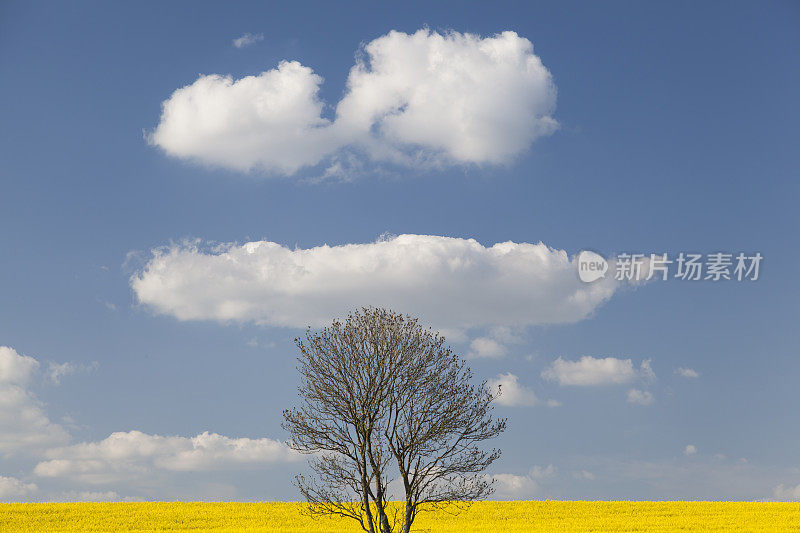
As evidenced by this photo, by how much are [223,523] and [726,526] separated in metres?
29.0

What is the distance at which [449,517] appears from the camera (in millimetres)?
42125

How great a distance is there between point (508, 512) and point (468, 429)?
19.1 m

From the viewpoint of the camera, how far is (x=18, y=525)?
40406 mm

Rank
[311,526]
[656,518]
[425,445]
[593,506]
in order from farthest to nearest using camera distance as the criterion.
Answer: [593,506]
[656,518]
[311,526]
[425,445]

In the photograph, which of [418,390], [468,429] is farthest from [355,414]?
[468,429]

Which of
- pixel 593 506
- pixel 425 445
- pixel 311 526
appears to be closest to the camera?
pixel 425 445

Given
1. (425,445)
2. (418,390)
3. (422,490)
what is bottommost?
(422,490)

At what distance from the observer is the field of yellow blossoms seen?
37.9 meters

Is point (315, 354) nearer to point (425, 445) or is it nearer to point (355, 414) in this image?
point (355, 414)

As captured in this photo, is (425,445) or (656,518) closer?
(425,445)

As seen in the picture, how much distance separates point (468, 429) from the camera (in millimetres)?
26328

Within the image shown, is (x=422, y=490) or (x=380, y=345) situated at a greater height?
(x=380, y=345)

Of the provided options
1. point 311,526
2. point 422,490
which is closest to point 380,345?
point 422,490

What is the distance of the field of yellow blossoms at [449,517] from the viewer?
37906 millimetres
